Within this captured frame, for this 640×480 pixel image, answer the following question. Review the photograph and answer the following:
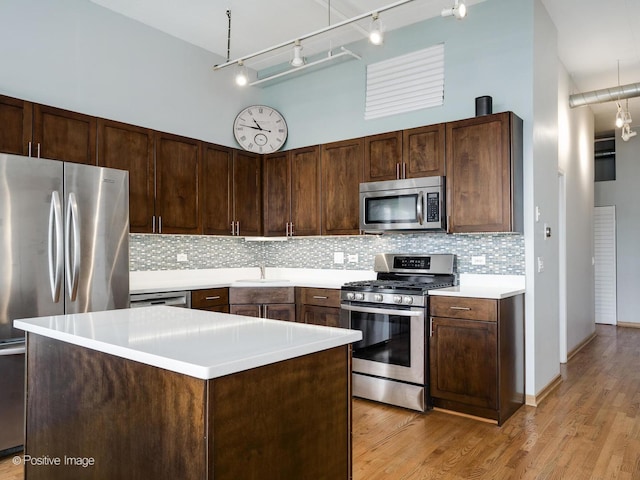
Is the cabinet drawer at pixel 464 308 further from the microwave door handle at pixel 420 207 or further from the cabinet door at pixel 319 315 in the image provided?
the cabinet door at pixel 319 315

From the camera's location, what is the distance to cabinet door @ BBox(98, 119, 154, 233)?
3.59 m

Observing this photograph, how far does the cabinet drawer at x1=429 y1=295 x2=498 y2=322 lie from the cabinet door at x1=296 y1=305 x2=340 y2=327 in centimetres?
95

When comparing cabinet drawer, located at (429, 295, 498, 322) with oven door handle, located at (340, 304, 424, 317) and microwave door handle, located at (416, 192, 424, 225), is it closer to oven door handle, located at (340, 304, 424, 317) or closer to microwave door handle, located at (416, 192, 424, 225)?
oven door handle, located at (340, 304, 424, 317)

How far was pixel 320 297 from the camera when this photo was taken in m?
4.13

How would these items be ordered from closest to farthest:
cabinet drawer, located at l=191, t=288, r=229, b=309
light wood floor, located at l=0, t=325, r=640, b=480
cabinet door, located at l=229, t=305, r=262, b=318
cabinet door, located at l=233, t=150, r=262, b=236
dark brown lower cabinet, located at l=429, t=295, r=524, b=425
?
light wood floor, located at l=0, t=325, r=640, b=480, dark brown lower cabinet, located at l=429, t=295, r=524, b=425, cabinet drawer, located at l=191, t=288, r=229, b=309, cabinet door, located at l=229, t=305, r=262, b=318, cabinet door, located at l=233, t=150, r=262, b=236

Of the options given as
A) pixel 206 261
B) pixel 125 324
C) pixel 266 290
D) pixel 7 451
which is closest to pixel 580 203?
pixel 266 290

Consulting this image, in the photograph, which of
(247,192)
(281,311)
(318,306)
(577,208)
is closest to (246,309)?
(281,311)

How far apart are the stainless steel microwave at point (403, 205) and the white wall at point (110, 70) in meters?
1.86

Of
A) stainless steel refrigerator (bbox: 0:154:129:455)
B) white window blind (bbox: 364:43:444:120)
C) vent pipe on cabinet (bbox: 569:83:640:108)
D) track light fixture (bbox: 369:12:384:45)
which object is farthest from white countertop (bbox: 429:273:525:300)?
vent pipe on cabinet (bbox: 569:83:640:108)

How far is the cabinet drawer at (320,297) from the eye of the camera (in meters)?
4.03

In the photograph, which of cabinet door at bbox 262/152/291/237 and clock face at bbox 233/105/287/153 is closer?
cabinet door at bbox 262/152/291/237

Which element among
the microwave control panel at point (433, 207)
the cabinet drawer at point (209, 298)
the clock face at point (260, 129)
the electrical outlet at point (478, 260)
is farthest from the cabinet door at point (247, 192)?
the electrical outlet at point (478, 260)

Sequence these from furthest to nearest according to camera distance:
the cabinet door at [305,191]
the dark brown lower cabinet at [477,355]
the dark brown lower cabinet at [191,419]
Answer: the cabinet door at [305,191] < the dark brown lower cabinet at [477,355] < the dark brown lower cabinet at [191,419]

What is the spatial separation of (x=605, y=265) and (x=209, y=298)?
6.47 meters
